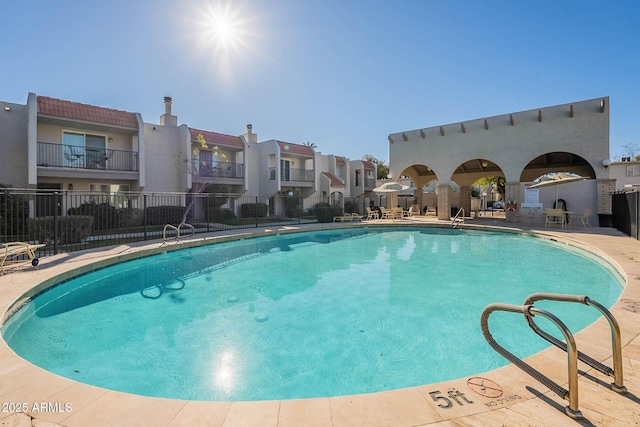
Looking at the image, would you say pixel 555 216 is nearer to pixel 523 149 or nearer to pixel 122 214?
pixel 523 149

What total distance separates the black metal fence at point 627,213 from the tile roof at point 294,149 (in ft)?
64.3

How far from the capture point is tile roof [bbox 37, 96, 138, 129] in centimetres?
1439

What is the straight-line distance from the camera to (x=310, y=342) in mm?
4871

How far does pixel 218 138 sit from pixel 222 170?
7.24 ft

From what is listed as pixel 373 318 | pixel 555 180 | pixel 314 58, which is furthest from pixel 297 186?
pixel 373 318

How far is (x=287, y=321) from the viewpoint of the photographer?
5633mm

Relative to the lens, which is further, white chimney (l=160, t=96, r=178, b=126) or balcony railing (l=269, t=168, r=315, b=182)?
balcony railing (l=269, t=168, r=315, b=182)

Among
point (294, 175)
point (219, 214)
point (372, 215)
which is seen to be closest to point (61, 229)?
point (219, 214)

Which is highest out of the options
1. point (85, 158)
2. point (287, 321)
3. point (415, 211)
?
point (85, 158)

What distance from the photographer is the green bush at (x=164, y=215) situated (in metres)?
16.8

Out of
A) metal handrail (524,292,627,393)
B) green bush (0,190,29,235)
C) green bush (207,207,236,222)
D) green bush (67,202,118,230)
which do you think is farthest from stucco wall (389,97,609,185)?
green bush (0,190,29,235)

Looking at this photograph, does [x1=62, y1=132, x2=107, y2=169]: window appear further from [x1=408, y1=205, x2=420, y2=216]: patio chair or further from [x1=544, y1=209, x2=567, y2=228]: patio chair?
[x1=544, y1=209, x2=567, y2=228]: patio chair

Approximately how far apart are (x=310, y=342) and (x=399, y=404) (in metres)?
2.55

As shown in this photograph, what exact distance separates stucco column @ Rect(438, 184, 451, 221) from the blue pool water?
11.8 m
